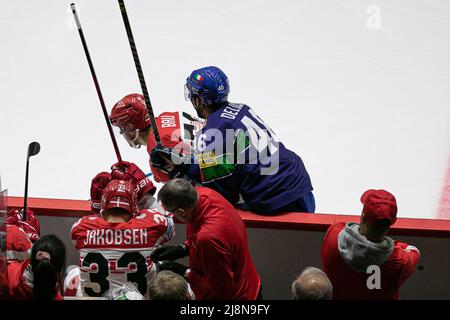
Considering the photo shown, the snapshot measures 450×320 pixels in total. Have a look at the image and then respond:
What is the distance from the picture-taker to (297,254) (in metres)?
3.74

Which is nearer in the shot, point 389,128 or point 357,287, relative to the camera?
point 357,287

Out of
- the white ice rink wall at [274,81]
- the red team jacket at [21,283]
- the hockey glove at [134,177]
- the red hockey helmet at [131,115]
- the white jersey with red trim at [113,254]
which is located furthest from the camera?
the white ice rink wall at [274,81]

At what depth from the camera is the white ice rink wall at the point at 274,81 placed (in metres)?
5.07

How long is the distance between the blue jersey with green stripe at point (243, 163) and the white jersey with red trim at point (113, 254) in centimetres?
62

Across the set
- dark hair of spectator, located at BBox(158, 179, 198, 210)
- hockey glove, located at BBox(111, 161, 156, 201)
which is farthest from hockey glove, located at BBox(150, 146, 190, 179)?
dark hair of spectator, located at BBox(158, 179, 198, 210)

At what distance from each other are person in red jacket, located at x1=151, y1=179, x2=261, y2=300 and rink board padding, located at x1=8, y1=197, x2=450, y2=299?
0.42m

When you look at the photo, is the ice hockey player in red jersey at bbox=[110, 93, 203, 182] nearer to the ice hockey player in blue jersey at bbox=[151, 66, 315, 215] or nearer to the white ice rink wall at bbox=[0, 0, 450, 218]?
the ice hockey player in blue jersey at bbox=[151, 66, 315, 215]

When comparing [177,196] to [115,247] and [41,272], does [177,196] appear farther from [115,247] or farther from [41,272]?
[41,272]

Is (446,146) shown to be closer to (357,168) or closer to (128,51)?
(357,168)

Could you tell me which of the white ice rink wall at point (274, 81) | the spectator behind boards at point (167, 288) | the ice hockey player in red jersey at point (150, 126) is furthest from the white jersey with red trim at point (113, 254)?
the white ice rink wall at point (274, 81)

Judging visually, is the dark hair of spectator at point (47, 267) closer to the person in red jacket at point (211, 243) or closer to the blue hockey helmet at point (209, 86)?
the person in red jacket at point (211, 243)

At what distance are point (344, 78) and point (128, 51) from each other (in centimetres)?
140

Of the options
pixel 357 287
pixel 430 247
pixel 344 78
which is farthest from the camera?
pixel 344 78
